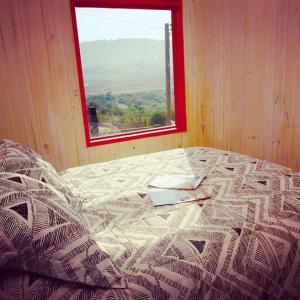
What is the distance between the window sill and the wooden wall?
6cm

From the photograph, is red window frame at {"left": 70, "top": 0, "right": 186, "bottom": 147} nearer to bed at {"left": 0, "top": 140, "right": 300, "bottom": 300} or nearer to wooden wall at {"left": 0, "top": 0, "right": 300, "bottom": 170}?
wooden wall at {"left": 0, "top": 0, "right": 300, "bottom": 170}

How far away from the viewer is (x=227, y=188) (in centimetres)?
158

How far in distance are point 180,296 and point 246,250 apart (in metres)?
0.33

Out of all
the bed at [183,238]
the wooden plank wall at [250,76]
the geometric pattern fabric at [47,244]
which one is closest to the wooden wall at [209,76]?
the wooden plank wall at [250,76]

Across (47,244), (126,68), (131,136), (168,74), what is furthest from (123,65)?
(47,244)

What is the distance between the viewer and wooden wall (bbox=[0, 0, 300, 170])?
8.20 ft

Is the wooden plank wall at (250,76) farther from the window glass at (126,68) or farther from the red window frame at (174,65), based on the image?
the window glass at (126,68)

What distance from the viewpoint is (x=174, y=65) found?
3.33 m

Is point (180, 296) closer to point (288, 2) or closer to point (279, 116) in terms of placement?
point (279, 116)

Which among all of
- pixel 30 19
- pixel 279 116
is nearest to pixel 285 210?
pixel 279 116

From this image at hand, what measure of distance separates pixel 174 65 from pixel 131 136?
1.00 meters

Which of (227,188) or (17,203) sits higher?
(17,203)

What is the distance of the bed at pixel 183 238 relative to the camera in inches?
35.0

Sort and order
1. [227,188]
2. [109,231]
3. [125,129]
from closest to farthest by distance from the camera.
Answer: [109,231]
[227,188]
[125,129]
